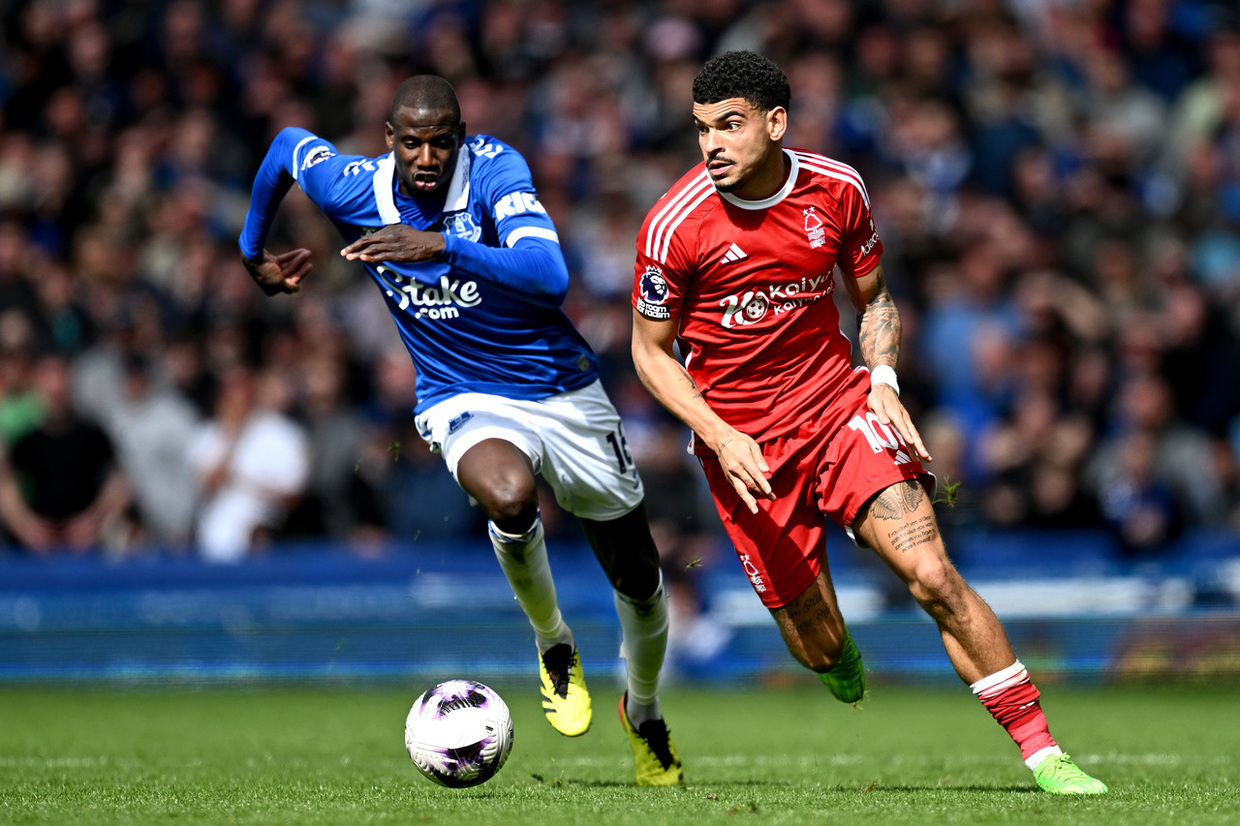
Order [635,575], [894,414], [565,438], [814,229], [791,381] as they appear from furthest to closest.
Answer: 1. [635,575]
2. [565,438]
3. [791,381]
4. [814,229]
5. [894,414]

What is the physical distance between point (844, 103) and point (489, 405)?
30.1 feet

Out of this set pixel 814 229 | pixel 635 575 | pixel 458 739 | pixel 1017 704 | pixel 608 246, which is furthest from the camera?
pixel 608 246

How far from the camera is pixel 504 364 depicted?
7348 millimetres

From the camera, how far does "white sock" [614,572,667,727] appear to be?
7.64 m

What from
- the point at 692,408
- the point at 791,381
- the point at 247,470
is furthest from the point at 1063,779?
the point at 247,470

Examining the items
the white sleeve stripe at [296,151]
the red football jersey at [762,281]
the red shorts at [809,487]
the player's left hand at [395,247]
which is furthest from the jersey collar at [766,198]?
the white sleeve stripe at [296,151]

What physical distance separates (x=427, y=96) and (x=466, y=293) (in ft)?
2.94

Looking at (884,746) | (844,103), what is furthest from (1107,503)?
(844,103)

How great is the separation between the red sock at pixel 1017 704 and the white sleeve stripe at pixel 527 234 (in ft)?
8.65

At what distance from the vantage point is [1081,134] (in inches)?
593

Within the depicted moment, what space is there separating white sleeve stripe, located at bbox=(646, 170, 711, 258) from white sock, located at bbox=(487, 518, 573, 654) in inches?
52.7

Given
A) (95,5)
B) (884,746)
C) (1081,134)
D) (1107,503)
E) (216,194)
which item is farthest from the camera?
(95,5)

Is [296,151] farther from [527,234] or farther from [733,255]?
[733,255]

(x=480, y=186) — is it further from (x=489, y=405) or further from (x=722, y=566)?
(x=722, y=566)
